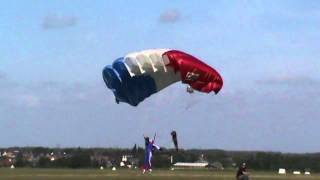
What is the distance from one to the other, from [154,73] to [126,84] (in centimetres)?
128

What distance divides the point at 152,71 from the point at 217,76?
2594mm

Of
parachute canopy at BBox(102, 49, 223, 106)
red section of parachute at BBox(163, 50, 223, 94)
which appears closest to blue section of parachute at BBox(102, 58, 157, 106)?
parachute canopy at BBox(102, 49, 223, 106)

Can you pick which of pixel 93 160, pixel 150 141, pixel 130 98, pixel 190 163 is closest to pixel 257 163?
pixel 190 163

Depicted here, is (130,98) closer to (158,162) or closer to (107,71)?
(107,71)

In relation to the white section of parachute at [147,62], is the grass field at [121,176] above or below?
below

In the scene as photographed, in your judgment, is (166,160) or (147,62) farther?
(166,160)

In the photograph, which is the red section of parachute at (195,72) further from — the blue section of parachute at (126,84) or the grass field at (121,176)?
the grass field at (121,176)

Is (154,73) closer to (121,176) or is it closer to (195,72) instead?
(195,72)

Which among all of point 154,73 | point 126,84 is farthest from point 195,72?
point 126,84

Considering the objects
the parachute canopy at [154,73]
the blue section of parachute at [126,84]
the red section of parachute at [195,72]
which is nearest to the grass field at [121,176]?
the blue section of parachute at [126,84]

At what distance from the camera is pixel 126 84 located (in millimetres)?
31469

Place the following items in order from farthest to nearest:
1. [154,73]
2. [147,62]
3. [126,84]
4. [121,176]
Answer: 1. [121,176]
2. [126,84]
3. [154,73]
4. [147,62]

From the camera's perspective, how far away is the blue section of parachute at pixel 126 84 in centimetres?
3088

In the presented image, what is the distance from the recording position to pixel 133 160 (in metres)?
110
